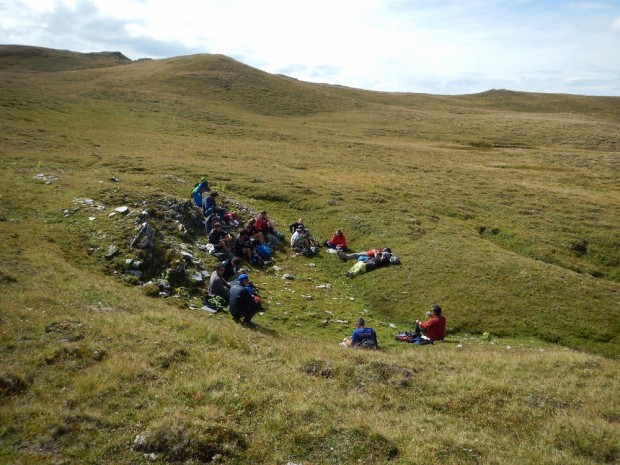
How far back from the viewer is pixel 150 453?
913 centimetres

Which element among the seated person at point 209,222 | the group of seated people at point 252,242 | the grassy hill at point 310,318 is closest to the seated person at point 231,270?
the group of seated people at point 252,242

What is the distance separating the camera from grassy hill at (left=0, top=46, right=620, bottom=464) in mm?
10148

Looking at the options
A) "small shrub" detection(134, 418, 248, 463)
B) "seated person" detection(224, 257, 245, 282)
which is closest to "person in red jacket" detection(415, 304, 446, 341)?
"seated person" detection(224, 257, 245, 282)

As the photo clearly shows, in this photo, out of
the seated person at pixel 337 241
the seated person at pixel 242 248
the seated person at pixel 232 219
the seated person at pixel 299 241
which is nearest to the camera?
the seated person at pixel 242 248

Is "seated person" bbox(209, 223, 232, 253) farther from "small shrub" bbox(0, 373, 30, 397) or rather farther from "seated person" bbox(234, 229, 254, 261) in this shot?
"small shrub" bbox(0, 373, 30, 397)

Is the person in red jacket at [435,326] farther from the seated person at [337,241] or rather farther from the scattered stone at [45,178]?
the scattered stone at [45,178]

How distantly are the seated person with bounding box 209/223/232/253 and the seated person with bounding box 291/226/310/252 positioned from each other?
543cm

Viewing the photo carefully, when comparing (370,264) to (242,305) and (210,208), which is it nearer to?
(210,208)

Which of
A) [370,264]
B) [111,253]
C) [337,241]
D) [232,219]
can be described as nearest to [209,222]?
[232,219]

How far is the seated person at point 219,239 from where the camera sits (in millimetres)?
26344

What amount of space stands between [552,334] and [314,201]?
24144 millimetres

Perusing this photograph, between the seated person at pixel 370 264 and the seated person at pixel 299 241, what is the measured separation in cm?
409

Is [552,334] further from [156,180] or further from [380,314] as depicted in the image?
[156,180]

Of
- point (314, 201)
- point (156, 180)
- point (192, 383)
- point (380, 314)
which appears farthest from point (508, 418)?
point (156, 180)
